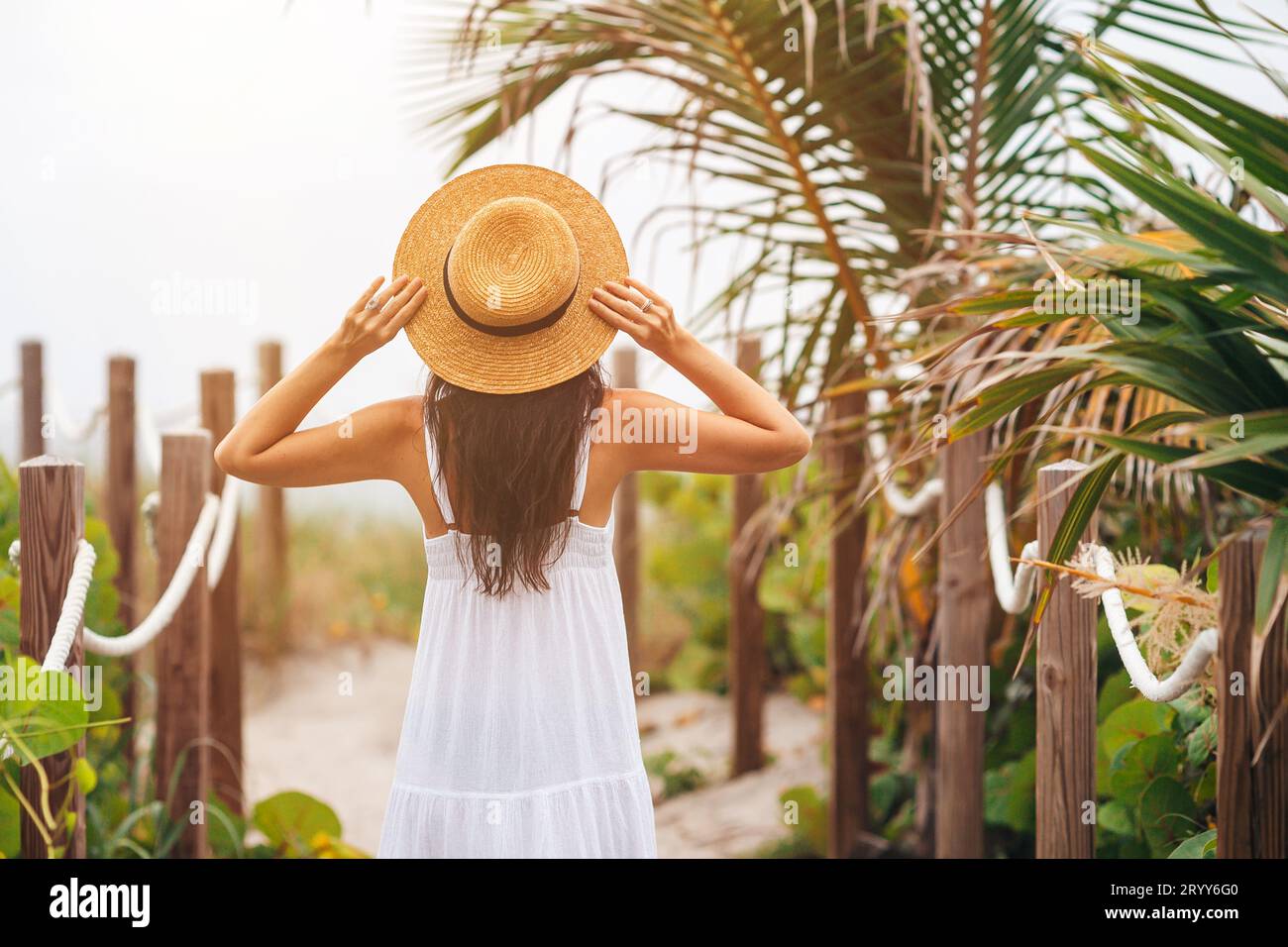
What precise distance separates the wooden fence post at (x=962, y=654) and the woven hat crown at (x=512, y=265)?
1.29m

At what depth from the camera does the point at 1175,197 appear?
1.31m

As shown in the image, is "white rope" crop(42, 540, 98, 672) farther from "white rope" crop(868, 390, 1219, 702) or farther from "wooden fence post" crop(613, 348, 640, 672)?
"wooden fence post" crop(613, 348, 640, 672)

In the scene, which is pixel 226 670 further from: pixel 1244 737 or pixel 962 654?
pixel 1244 737

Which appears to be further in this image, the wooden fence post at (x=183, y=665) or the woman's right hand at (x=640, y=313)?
the wooden fence post at (x=183, y=665)

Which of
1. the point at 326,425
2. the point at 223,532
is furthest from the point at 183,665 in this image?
the point at 326,425

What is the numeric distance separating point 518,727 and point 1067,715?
99 cm

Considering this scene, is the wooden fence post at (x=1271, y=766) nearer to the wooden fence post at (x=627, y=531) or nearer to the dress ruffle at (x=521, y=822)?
the dress ruffle at (x=521, y=822)

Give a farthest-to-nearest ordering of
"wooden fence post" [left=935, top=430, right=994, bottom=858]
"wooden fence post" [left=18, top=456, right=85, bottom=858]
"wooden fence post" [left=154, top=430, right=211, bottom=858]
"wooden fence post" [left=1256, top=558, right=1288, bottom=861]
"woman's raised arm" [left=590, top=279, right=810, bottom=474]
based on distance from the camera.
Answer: "wooden fence post" [left=154, top=430, right=211, bottom=858] < "wooden fence post" [left=935, top=430, right=994, bottom=858] < "wooden fence post" [left=18, top=456, right=85, bottom=858] < "woman's raised arm" [left=590, top=279, right=810, bottom=474] < "wooden fence post" [left=1256, top=558, right=1288, bottom=861]

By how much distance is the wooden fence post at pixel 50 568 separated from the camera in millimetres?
1917

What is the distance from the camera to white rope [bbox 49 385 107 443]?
417 centimetres

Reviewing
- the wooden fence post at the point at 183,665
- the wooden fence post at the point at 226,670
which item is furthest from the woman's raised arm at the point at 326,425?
the wooden fence post at the point at 226,670

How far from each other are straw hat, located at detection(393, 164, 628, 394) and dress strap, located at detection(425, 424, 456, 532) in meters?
0.12

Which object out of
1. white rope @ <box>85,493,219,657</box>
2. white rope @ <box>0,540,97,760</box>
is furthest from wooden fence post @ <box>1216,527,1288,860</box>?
white rope @ <box>85,493,219,657</box>

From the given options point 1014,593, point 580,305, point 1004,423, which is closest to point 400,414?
point 580,305
